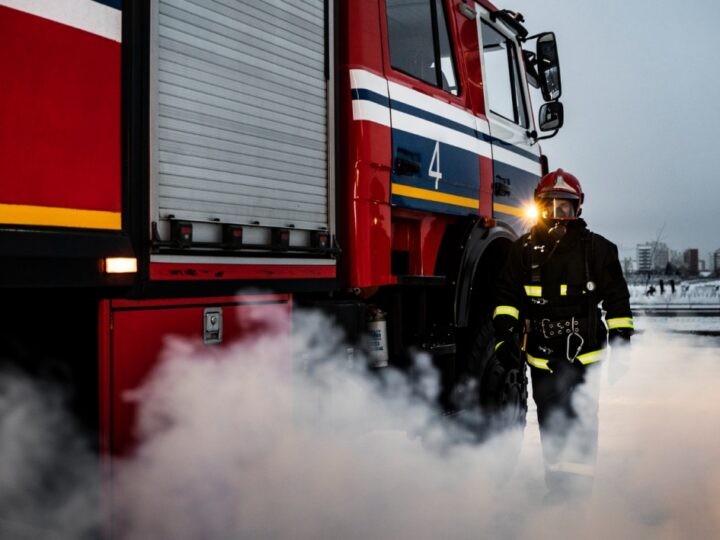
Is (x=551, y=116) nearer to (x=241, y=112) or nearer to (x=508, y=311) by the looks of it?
(x=508, y=311)

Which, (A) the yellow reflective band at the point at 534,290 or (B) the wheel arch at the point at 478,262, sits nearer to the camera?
(A) the yellow reflective band at the point at 534,290

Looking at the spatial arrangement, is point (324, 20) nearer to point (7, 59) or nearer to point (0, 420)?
point (7, 59)

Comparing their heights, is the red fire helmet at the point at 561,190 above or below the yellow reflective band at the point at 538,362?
above

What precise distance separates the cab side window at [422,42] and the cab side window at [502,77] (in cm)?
49

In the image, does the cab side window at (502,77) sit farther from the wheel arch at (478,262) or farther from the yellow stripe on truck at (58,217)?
the yellow stripe on truck at (58,217)

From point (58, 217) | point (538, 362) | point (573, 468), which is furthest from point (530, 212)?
point (58, 217)

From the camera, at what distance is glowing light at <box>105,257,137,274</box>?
2.52 m

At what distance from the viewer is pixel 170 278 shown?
2791 millimetres

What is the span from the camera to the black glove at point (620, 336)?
4004 mm

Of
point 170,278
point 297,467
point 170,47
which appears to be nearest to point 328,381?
point 297,467

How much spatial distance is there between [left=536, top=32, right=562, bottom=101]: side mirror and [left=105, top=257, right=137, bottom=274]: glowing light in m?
3.60

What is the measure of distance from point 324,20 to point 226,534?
2318 mm

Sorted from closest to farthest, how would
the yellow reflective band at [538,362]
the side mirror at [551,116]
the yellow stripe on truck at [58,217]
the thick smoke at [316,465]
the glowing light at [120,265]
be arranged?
the yellow stripe on truck at [58,217]
the glowing light at [120,265]
the thick smoke at [316,465]
the yellow reflective band at [538,362]
the side mirror at [551,116]

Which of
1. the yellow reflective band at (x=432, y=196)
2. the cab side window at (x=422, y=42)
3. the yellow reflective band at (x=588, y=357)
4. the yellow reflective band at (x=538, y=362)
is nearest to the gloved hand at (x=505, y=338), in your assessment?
the yellow reflective band at (x=538, y=362)
